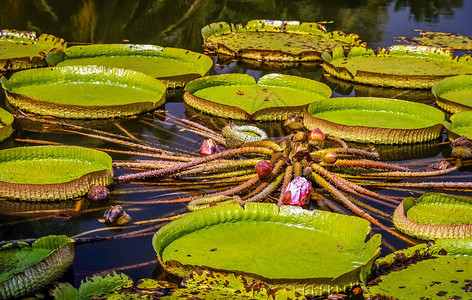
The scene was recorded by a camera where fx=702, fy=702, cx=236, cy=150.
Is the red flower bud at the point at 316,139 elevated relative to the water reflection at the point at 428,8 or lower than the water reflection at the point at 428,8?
elevated

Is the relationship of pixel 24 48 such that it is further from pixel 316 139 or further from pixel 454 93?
pixel 454 93

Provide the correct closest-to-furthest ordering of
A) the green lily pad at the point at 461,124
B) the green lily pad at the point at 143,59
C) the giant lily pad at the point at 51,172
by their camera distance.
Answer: the giant lily pad at the point at 51,172, the green lily pad at the point at 461,124, the green lily pad at the point at 143,59

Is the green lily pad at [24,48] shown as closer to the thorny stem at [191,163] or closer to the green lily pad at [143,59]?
the green lily pad at [143,59]

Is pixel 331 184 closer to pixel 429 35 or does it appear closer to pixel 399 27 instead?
pixel 429 35

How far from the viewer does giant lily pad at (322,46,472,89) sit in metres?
7.22

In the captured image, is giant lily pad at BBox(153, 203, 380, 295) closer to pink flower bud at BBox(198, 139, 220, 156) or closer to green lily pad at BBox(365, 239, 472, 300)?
green lily pad at BBox(365, 239, 472, 300)

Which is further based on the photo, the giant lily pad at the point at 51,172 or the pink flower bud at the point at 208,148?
the pink flower bud at the point at 208,148

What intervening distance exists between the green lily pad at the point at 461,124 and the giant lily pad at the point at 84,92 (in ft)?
7.97

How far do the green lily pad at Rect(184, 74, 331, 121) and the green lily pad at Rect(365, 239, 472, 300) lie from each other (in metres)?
2.58

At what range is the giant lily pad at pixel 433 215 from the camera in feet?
12.4

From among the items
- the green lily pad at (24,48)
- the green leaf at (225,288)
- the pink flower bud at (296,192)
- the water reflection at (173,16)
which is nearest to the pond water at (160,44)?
the water reflection at (173,16)

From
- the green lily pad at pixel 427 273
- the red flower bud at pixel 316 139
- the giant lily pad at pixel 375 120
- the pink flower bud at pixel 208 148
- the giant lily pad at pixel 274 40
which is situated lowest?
the giant lily pad at pixel 274 40

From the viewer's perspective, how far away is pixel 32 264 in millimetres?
3180

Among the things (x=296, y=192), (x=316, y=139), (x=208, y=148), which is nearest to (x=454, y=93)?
(x=316, y=139)
